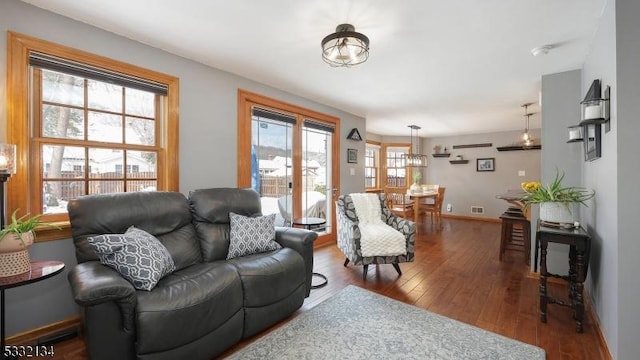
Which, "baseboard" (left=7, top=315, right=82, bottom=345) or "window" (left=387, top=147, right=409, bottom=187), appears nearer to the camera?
"baseboard" (left=7, top=315, right=82, bottom=345)

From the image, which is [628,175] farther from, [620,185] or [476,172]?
[476,172]

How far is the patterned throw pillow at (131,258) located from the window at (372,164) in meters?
5.84

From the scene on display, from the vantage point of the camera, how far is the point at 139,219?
2086 millimetres

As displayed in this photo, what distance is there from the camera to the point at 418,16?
2.01 meters

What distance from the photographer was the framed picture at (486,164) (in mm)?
7023

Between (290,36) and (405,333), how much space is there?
2484 millimetres

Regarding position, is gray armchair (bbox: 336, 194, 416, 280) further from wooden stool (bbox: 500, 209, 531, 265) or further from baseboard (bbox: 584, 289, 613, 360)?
wooden stool (bbox: 500, 209, 531, 265)

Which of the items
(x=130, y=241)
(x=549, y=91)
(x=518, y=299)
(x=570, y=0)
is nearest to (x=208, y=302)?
(x=130, y=241)

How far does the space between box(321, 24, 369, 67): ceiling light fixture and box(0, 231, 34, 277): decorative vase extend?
7.38ft

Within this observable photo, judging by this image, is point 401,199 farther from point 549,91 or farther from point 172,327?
point 172,327

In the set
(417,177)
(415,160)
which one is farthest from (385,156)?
(417,177)

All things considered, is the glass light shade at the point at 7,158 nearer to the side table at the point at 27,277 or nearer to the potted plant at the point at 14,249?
the potted plant at the point at 14,249

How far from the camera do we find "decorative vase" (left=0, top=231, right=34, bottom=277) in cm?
150

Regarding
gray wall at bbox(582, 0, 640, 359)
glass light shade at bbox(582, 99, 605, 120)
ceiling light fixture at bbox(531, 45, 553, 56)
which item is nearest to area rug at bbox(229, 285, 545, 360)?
gray wall at bbox(582, 0, 640, 359)
